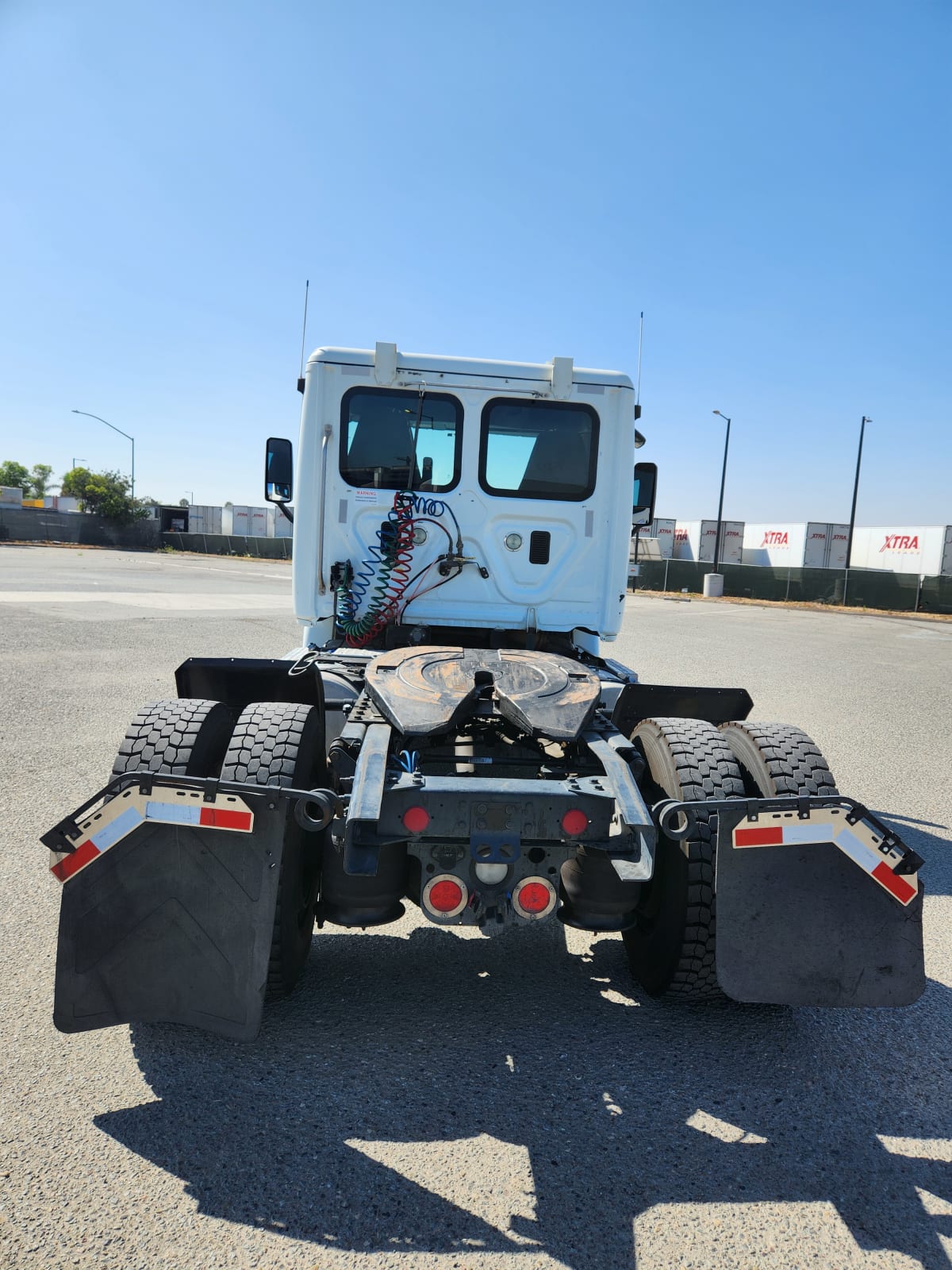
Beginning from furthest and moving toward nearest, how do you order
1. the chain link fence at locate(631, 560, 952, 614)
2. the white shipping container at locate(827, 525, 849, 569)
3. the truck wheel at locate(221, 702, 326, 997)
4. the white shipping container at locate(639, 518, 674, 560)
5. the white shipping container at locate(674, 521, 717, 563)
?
the white shipping container at locate(639, 518, 674, 560) < the white shipping container at locate(674, 521, 717, 563) < the white shipping container at locate(827, 525, 849, 569) < the chain link fence at locate(631, 560, 952, 614) < the truck wheel at locate(221, 702, 326, 997)

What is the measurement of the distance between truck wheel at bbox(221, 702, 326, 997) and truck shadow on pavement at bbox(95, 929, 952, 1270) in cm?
28

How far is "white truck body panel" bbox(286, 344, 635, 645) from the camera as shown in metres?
5.07

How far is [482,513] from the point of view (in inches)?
208

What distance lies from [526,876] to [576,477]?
3.20 metres

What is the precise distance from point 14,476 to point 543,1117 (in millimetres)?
141472

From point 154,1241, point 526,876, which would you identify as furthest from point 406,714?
point 154,1241

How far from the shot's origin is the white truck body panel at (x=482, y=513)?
507 centimetres

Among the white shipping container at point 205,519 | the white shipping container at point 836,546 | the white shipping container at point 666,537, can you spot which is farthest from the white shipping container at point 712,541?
the white shipping container at point 205,519

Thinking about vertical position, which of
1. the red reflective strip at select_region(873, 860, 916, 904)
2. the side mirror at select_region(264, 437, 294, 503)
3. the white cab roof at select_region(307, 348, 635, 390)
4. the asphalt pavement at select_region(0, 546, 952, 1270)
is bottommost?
the asphalt pavement at select_region(0, 546, 952, 1270)

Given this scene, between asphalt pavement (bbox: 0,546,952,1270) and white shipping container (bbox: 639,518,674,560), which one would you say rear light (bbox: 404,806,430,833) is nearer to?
asphalt pavement (bbox: 0,546,952,1270)

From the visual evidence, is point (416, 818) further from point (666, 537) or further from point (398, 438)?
point (666, 537)

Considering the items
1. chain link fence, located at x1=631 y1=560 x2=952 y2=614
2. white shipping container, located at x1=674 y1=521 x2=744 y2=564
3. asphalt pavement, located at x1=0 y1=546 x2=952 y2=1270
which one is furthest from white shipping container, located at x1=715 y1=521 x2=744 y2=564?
asphalt pavement, located at x1=0 y1=546 x2=952 y2=1270

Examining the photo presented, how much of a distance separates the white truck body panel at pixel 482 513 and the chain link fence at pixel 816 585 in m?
Result: 25.6

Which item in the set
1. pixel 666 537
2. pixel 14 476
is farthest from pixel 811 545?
pixel 14 476
